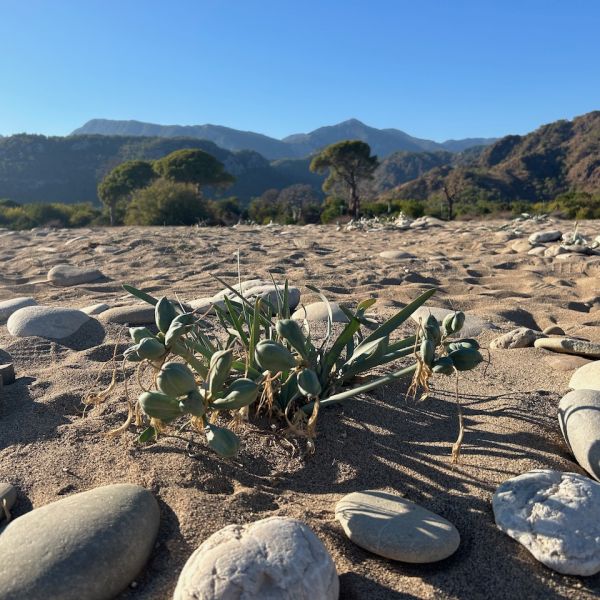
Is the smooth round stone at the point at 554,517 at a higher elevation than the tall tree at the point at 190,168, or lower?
lower

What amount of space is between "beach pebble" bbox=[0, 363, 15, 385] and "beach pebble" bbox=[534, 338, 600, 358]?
77.0 inches

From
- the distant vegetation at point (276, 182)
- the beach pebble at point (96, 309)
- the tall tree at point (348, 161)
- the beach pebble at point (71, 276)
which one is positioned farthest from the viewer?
the tall tree at point (348, 161)

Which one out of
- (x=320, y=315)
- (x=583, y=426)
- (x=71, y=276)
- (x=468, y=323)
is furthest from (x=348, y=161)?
(x=583, y=426)

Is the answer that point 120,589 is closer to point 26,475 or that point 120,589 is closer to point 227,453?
point 227,453

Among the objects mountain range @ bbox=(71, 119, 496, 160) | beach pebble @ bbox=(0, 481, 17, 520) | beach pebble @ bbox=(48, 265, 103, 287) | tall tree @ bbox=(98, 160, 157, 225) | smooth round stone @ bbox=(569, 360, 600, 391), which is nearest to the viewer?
beach pebble @ bbox=(0, 481, 17, 520)

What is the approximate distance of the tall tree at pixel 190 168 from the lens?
75.6 feet

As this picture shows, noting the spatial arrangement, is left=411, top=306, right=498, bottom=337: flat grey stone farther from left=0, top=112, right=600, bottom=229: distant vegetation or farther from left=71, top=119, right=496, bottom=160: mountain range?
left=71, top=119, right=496, bottom=160: mountain range

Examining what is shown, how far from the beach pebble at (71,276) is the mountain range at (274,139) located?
520 ft

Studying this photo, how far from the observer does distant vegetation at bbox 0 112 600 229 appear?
16078 mm

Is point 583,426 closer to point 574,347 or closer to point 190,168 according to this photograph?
point 574,347

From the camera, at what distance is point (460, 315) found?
3.48ft

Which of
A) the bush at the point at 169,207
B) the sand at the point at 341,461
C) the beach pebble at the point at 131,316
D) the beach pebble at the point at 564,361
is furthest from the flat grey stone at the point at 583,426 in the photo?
the bush at the point at 169,207

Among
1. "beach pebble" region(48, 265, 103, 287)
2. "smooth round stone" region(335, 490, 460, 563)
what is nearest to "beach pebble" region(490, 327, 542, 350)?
"smooth round stone" region(335, 490, 460, 563)

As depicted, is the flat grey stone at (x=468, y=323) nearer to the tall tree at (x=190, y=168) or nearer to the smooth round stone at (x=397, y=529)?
the smooth round stone at (x=397, y=529)
